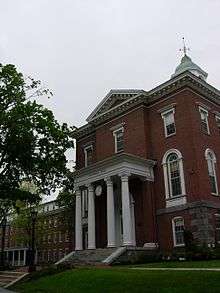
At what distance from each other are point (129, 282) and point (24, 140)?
1238 centimetres

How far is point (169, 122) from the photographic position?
3209 cm

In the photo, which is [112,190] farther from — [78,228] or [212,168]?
[212,168]

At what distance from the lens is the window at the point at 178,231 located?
2883 centimetres

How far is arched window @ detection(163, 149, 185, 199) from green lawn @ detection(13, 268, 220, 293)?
11.3 m

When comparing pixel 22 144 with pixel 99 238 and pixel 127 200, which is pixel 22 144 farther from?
pixel 99 238

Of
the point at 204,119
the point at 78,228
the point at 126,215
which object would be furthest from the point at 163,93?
the point at 78,228

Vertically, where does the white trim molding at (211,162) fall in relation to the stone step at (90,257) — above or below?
above

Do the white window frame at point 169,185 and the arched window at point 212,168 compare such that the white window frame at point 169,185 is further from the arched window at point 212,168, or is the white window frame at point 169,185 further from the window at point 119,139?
the window at point 119,139

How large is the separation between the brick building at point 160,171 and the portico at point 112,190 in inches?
2.7

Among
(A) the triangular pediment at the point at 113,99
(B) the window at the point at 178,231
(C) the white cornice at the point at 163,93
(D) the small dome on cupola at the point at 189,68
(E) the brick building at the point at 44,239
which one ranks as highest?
(D) the small dome on cupola at the point at 189,68

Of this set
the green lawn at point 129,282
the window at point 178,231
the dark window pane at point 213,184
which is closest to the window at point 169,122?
the dark window pane at point 213,184

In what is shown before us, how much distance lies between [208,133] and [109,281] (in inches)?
705

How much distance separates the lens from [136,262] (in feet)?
→ 86.0

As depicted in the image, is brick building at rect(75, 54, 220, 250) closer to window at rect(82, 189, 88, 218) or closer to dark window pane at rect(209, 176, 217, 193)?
dark window pane at rect(209, 176, 217, 193)
